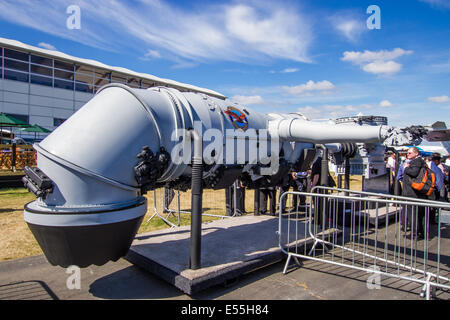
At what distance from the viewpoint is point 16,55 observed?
22.2 meters

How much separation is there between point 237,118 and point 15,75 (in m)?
24.4

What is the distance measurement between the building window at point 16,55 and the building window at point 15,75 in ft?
3.43

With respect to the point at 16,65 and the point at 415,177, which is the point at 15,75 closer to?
the point at 16,65

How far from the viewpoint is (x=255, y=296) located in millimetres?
3598

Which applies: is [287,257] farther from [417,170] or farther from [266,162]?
[417,170]

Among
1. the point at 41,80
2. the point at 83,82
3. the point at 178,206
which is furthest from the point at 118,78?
the point at 178,206

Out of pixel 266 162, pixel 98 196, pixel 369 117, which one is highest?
pixel 369 117

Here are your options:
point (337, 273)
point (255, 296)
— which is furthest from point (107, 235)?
point (337, 273)

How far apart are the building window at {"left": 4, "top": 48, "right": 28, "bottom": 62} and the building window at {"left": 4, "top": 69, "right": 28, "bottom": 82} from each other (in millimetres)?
1046

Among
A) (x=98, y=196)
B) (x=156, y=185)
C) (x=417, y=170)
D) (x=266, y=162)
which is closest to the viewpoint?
(x=98, y=196)

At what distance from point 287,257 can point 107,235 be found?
108 inches

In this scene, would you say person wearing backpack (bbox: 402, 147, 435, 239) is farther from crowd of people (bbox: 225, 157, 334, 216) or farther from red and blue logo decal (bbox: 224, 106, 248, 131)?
red and blue logo decal (bbox: 224, 106, 248, 131)

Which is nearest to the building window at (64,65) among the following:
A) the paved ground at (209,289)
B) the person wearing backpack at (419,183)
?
the paved ground at (209,289)

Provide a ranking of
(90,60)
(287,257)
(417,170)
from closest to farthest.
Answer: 1. (287,257)
2. (417,170)
3. (90,60)
